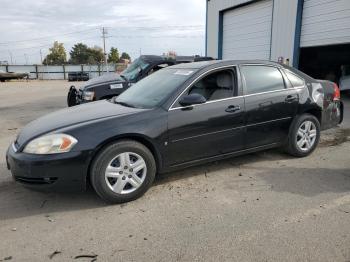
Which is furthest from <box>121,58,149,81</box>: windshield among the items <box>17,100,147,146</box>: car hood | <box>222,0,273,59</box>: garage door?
<box>222,0,273,59</box>: garage door

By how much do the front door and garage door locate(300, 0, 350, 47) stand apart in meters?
9.35

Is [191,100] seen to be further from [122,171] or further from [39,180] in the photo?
[39,180]

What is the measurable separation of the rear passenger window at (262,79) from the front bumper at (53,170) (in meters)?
2.42

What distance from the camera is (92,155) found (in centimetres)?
352

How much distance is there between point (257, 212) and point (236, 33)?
1570 cm

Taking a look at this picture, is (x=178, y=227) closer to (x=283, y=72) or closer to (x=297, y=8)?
(x=283, y=72)

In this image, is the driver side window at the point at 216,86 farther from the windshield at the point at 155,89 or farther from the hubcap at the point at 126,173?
the hubcap at the point at 126,173

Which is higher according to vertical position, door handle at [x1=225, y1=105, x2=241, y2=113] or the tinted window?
the tinted window

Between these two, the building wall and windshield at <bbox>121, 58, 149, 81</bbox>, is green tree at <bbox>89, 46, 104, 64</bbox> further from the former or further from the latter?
windshield at <bbox>121, 58, 149, 81</bbox>

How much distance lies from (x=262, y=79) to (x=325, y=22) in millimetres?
9463

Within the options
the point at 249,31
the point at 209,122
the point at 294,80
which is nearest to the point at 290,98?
the point at 294,80

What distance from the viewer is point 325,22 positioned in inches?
490

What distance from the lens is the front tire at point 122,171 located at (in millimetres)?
3551

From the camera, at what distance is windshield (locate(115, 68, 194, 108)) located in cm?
420
